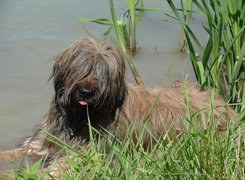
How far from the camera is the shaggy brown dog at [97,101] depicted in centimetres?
626

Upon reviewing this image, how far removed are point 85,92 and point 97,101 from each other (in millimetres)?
129

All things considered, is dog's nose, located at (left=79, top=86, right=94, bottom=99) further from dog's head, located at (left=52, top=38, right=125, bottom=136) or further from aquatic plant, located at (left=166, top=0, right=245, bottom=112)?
aquatic plant, located at (left=166, top=0, right=245, bottom=112)

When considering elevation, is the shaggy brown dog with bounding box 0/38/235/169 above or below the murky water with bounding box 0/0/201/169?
above

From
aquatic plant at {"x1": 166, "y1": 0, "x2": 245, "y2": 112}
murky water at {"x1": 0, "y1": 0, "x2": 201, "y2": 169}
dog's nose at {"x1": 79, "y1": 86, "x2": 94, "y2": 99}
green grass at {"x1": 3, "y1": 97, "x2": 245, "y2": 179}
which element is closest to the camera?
green grass at {"x1": 3, "y1": 97, "x2": 245, "y2": 179}

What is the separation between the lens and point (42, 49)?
8.91m

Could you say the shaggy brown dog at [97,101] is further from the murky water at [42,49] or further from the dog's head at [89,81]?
the murky water at [42,49]

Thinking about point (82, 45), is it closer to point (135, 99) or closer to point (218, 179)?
point (135, 99)

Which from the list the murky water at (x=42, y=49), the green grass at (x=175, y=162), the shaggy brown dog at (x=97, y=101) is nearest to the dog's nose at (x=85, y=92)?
the shaggy brown dog at (x=97, y=101)

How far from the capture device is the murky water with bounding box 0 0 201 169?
7.67m

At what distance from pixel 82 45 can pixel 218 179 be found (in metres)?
1.92

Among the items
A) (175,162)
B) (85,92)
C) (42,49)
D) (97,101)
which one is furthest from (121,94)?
(42,49)

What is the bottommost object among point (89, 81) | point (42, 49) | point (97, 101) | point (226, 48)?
point (42, 49)

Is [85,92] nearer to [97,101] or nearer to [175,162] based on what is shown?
[97,101]

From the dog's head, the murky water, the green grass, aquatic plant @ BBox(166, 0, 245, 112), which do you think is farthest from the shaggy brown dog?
the green grass
